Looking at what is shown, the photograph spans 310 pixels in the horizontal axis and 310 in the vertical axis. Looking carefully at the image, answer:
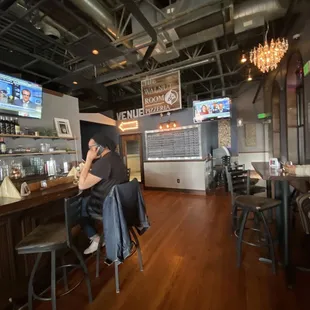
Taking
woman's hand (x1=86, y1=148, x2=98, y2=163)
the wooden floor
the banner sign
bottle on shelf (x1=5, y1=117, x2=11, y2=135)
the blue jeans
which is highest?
the banner sign

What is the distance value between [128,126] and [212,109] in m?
3.08

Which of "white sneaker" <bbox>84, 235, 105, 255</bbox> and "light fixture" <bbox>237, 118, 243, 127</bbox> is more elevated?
"light fixture" <bbox>237, 118, 243, 127</bbox>

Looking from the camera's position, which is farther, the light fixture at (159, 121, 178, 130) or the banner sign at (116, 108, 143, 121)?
the banner sign at (116, 108, 143, 121)

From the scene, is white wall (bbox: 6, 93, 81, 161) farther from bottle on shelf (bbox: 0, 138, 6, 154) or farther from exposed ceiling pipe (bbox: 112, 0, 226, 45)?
exposed ceiling pipe (bbox: 112, 0, 226, 45)

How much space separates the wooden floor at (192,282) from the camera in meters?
1.54

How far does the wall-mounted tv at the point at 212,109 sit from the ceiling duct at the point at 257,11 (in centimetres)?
222

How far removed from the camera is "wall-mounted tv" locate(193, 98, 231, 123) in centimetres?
498

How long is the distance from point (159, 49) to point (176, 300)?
382 centimetres

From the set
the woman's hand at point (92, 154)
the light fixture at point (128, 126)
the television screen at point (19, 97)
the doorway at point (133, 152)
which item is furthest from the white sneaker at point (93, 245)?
the light fixture at point (128, 126)

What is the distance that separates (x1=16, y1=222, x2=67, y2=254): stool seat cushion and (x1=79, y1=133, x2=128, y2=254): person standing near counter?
442 mm

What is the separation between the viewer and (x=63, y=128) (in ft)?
12.6

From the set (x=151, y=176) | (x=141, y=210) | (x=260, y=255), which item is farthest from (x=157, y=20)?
(x=151, y=176)

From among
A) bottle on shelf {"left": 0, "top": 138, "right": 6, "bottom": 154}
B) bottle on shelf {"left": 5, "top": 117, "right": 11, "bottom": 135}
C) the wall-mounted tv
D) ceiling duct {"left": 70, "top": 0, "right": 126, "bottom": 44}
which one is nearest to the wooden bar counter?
bottle on shelf {"left": 0, "top": 138, "right": 6, "bottom": 154}

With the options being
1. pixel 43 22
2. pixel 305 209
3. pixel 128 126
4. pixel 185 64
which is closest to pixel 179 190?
pixel 128 126
